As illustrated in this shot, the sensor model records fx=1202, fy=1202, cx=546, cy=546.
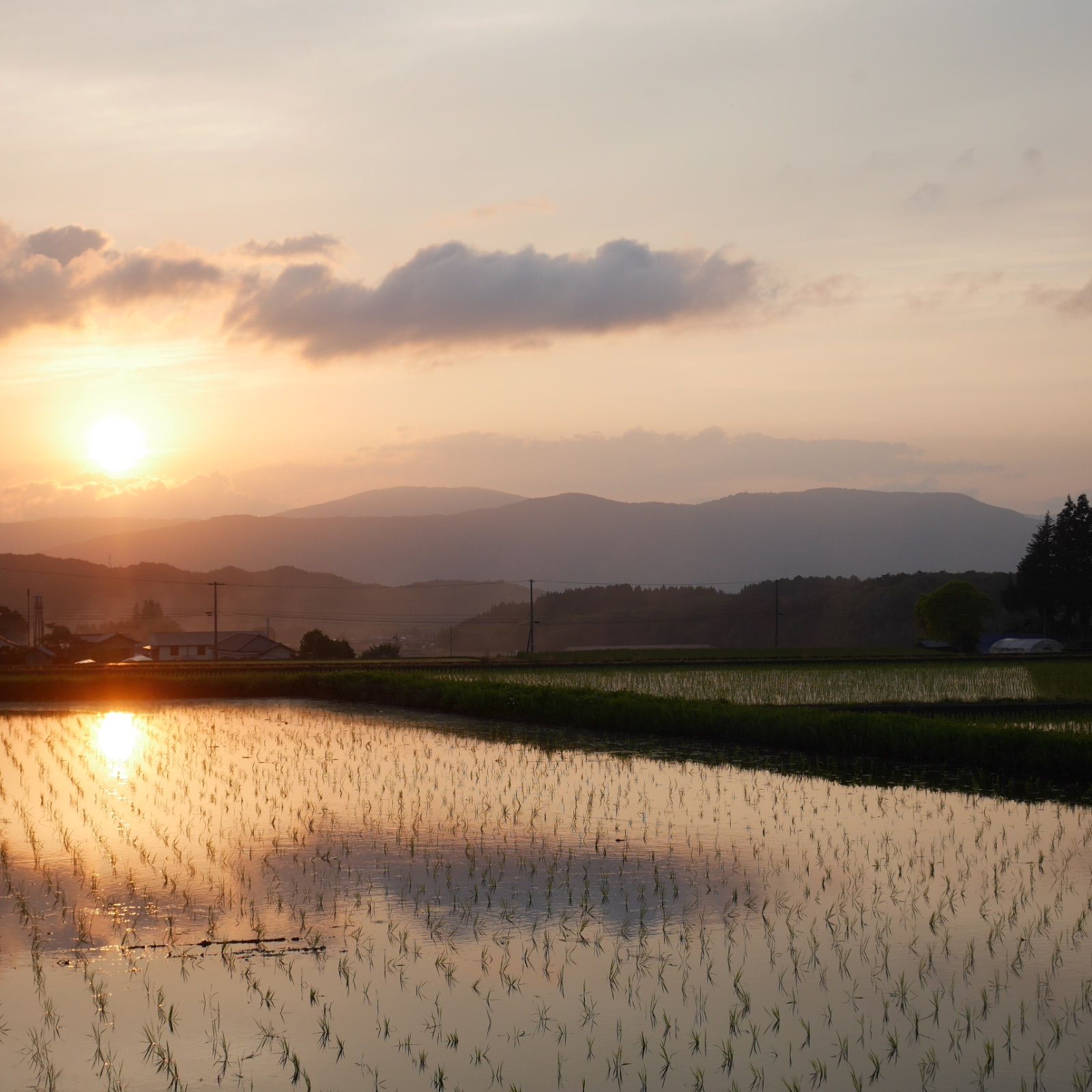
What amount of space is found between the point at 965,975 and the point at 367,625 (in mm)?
173453

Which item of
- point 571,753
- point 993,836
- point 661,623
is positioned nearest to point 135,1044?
point 993,836

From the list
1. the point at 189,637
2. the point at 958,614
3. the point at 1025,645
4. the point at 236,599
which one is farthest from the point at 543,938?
the point at 236,599

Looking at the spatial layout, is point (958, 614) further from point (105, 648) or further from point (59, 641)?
point (59, 641)

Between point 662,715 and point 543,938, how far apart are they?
556 inches

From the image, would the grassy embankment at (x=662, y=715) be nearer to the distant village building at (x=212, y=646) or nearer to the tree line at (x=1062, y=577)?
the distant village building at (x=212, y=646)

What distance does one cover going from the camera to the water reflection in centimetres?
1866

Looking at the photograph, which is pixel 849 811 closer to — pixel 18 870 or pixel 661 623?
pixel 18 870

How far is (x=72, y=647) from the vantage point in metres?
78.6

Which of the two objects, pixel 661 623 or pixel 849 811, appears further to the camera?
pixel 661 623

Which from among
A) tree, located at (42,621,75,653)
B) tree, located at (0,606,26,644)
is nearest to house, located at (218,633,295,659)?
tree, located at (42,621,75,653)

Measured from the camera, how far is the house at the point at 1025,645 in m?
60.0

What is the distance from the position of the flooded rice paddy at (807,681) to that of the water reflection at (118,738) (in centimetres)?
930

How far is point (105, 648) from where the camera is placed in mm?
80500

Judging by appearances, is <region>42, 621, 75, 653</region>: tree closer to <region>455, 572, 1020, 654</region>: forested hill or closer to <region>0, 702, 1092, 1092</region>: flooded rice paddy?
<region>455, 572, 1020, 654</region>: forested hill
